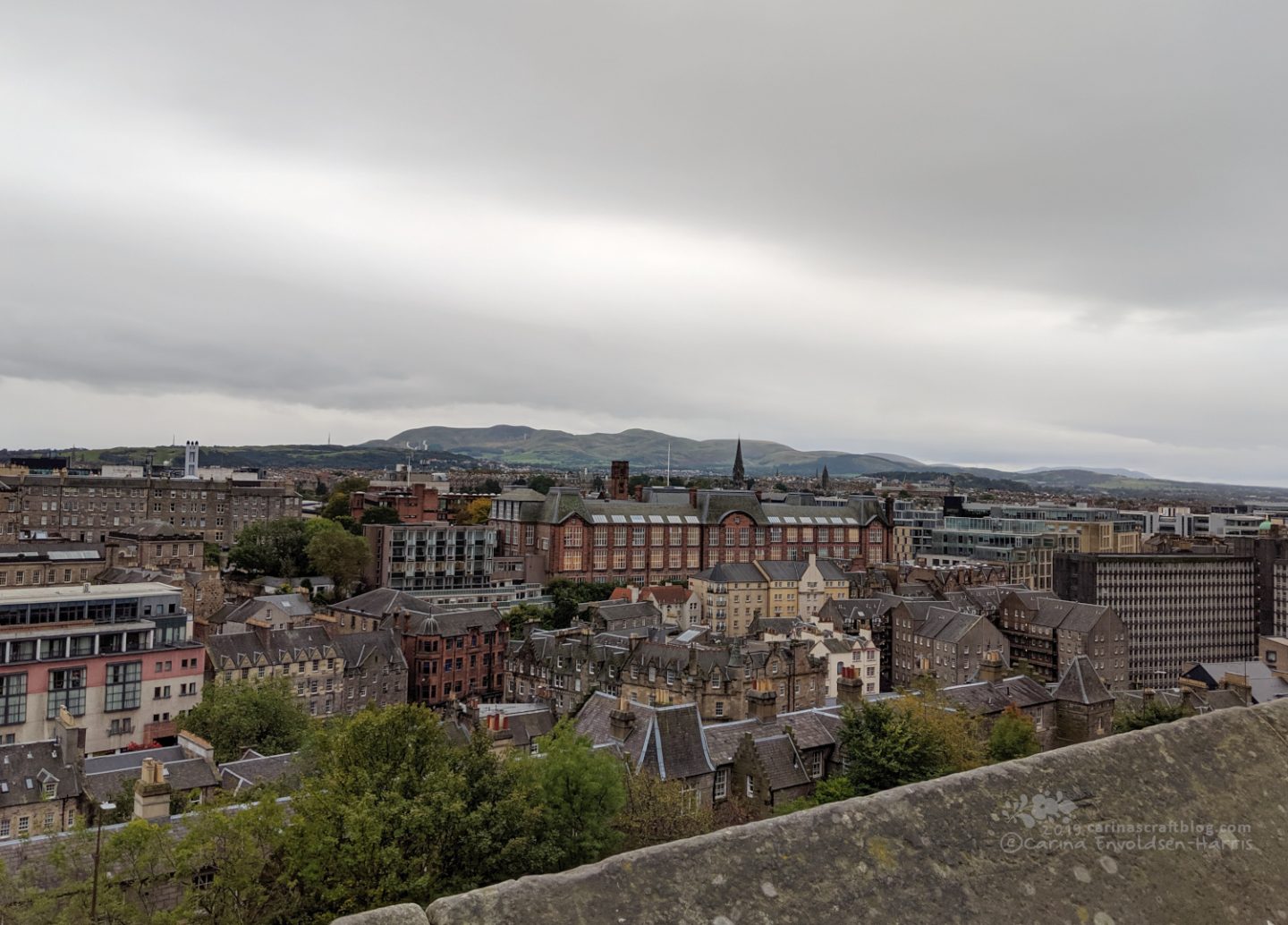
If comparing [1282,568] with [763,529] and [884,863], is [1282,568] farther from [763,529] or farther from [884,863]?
[884,863]

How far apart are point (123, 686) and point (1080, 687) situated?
223 feet

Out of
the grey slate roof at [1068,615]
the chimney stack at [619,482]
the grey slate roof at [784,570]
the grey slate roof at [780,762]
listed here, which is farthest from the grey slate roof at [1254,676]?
the chimney stack at [619,482]

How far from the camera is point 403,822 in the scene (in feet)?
75.0

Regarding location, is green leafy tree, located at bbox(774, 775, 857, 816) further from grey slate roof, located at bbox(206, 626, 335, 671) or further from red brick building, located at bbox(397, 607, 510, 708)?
grey slate roof, located at bbox(206, 626, 335, 671)

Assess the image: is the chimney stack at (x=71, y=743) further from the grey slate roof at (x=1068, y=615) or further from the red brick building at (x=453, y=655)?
the grey slate roof at (x=1068, y=615)

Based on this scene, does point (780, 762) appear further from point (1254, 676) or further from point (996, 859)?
point (1254, 676)

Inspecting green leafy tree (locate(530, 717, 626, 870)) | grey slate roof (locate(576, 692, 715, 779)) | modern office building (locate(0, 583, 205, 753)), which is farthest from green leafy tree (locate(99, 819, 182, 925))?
modern office building (locate(0, 583, 205, 753))

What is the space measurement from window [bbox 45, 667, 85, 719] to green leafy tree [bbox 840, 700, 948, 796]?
5054cm

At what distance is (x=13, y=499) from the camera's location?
114m

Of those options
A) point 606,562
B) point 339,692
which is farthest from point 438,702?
point 606,562

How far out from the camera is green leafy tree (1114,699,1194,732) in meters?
55.2

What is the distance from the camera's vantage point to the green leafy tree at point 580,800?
2808 centimetres

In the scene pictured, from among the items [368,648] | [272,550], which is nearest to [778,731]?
[368,648]

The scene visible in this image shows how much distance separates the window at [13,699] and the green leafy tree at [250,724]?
1096 cm
